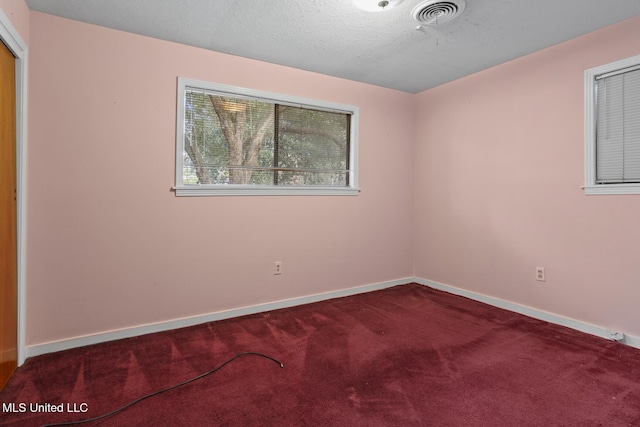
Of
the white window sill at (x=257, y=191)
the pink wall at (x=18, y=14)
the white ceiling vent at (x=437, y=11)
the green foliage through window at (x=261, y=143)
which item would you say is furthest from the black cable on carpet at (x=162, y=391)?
the white ceiling vent at (x=437, y=11)

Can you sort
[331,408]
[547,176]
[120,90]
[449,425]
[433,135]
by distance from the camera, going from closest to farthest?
[449,425], [331,408], [120,90], [547,176], [433,135]

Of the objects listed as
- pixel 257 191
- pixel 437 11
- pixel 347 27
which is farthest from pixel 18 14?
pixel 437 11

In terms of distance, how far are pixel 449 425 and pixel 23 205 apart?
2.89 metres

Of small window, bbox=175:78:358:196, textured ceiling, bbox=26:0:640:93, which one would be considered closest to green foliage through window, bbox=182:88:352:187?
small window, bbox=175:78:358:196

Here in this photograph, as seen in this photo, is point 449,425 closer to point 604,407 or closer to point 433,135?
point 604,407

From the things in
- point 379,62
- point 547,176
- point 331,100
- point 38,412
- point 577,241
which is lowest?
point 38,412

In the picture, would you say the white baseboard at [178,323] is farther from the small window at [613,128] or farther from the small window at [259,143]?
the small window at [613,128]

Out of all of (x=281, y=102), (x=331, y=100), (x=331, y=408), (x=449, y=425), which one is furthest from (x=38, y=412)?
(x=331, y=100)

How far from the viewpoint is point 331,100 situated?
354 centimetres

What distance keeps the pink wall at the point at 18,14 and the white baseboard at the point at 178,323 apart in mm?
2107

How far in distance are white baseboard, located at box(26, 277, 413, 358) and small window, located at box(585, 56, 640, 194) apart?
2.34 meters

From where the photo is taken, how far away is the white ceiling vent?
84.0 inches

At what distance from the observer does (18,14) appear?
2059 millimetres

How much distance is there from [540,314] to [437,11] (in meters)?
2.68
